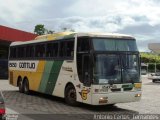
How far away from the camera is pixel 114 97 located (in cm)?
1611

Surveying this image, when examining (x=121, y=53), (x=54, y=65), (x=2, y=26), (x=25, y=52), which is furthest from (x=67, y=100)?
(x=2, y=26)

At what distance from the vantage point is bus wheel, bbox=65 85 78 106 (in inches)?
691

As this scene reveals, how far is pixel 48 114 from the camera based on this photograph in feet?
48.5

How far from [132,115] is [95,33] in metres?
3.81

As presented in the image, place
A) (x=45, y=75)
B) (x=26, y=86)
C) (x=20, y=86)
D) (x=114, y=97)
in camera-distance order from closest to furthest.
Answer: (x=114, y=97)
(x=45, y=75)
(x=26, y=86)
(x=20, y=86)

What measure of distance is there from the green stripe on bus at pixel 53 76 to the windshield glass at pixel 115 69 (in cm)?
311

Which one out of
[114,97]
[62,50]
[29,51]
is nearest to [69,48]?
[62,50]

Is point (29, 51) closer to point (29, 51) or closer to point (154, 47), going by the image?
point (29, 51)

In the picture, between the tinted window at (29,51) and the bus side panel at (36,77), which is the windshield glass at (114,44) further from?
the tinted window at (29,51)

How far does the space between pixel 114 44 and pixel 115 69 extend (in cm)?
111

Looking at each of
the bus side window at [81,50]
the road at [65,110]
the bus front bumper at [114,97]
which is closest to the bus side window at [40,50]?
the road at [65,110]

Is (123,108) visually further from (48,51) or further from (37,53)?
(37,53)

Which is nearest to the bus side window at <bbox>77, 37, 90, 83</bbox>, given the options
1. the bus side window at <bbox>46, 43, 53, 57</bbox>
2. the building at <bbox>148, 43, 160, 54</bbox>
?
the bus side window at <bbox>46, 43, 53, 57</bbox>

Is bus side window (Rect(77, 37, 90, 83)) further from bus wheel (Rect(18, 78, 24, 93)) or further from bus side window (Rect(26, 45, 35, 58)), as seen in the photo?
bus wheel (Rect(18, 78, 24, 93))
